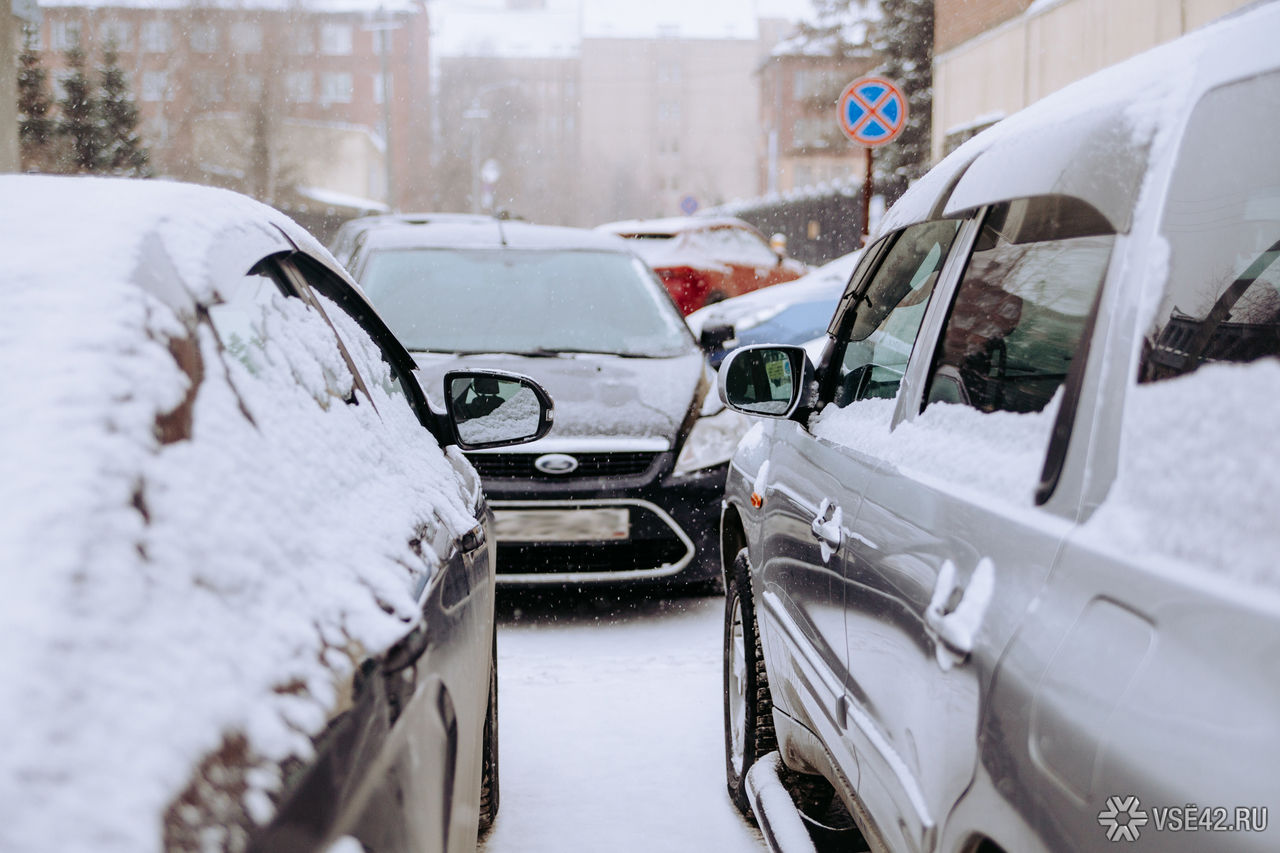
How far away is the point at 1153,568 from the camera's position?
1.19 metres

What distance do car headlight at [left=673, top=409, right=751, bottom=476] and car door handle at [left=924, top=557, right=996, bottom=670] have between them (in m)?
3.65

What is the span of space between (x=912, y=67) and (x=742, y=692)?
31482 millimetres

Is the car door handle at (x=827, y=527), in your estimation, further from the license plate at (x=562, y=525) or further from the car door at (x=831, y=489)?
the license plate at (x=562, y=525)

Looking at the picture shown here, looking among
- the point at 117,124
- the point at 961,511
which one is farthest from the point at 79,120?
the point at 961,511

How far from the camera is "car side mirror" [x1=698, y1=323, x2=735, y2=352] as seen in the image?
6.62m

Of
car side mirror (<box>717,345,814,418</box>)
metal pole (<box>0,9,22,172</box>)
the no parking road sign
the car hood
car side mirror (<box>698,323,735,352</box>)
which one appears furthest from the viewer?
metal pole (<box>0,9,22,172</box>)

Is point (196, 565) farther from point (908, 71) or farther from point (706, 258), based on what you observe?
point (908, 71)

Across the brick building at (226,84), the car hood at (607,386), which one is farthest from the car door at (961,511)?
the brick building at (226,84)

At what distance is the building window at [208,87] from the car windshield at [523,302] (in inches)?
1904

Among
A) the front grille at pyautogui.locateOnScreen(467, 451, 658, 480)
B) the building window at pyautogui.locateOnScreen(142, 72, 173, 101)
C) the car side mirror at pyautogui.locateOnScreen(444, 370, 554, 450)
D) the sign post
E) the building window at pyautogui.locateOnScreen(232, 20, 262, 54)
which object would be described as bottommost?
the front grille at pyautogui.locateOnScreen(467, 451, 658, 480)

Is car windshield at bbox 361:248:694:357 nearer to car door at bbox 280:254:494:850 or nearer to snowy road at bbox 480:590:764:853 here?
snowy road at bbox 480:590:764:853

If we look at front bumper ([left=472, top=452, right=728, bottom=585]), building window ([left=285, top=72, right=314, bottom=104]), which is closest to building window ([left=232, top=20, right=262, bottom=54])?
building window ([left=285, top=72, right=314, bottom=104])

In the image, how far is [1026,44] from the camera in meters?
16.3

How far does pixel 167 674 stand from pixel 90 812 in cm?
15
